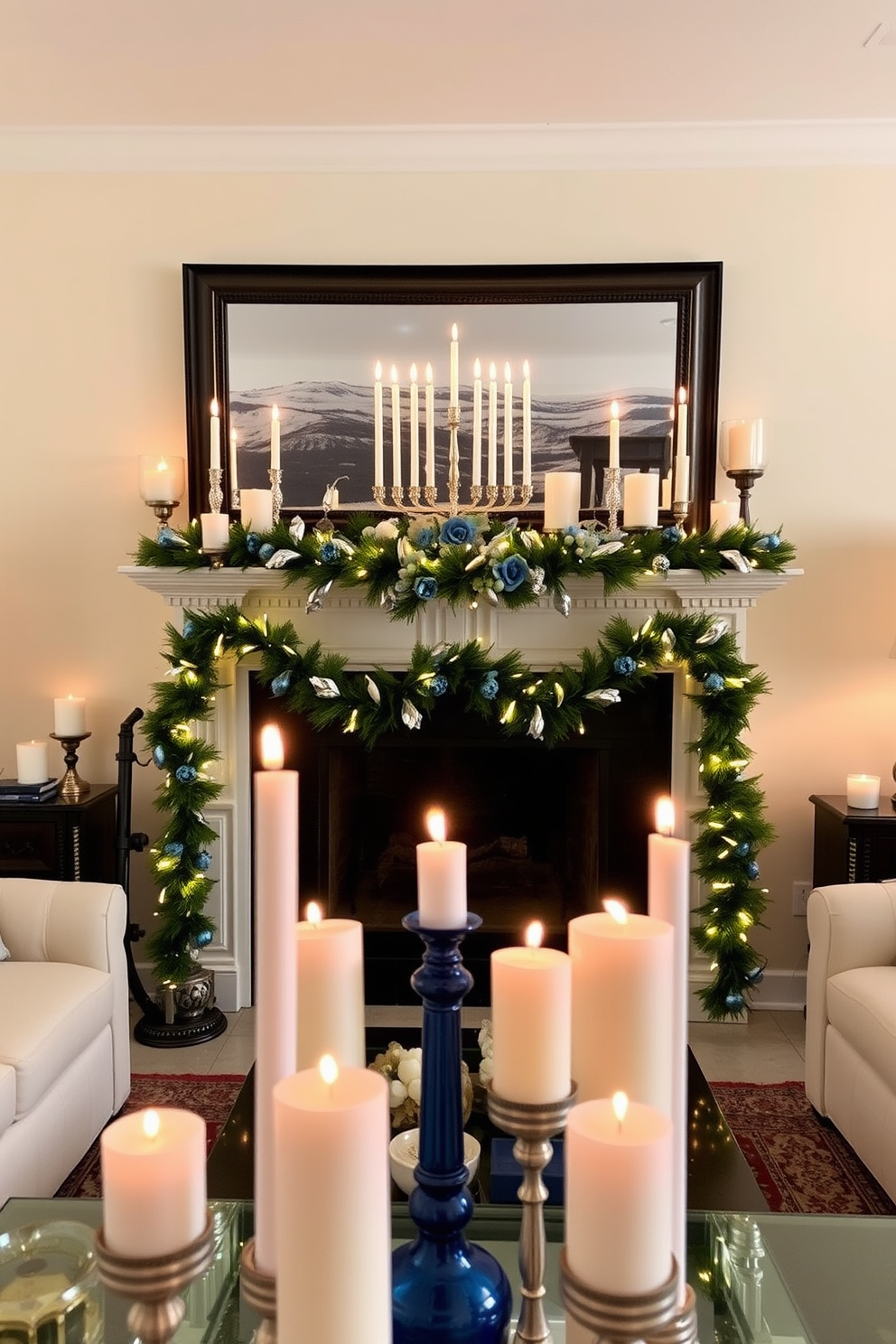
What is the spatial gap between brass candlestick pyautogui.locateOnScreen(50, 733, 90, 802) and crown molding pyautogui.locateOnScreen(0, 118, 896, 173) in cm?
179

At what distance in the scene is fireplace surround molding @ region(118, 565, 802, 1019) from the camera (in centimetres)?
319

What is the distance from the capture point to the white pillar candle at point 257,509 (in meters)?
3.14

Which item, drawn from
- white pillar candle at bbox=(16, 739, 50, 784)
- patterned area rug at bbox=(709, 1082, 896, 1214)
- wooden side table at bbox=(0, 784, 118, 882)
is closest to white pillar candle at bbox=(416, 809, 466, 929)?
patterned area rug at bbox=(709, 1082, 896, 1214)

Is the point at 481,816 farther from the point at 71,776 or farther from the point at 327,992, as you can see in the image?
the point at 327,992

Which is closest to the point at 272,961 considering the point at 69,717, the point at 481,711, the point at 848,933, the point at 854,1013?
the point at 854,1013

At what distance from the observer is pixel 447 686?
3.16 meters

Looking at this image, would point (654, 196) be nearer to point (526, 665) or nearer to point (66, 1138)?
point (526, 665)

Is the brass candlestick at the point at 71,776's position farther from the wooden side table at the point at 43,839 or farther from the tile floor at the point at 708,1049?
the tile floor at the point at 708,1049

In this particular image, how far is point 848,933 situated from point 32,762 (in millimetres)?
2369

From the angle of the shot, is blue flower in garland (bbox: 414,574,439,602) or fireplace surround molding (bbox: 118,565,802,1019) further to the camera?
fireplace surround molding (bbox: 118,565,802,1019)

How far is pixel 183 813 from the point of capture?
319 cm

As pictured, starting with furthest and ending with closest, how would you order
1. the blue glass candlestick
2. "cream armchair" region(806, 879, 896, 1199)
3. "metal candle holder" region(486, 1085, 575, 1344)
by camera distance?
"cream armchair" region(806, 879, 896, 1199) → the blue glass candlestick → "metal candle holder" region(486, 1085, 575, 1344)

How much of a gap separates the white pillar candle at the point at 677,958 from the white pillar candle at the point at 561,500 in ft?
8.02

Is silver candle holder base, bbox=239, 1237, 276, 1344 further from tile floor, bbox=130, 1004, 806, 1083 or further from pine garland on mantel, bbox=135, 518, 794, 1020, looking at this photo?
pine garland on mantel, bbox=135, 518, 794, 1020
